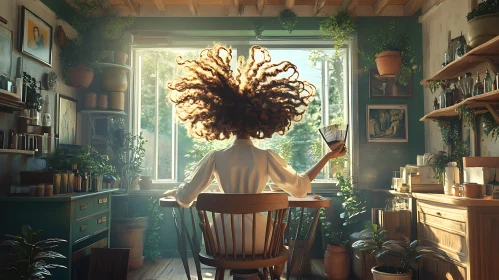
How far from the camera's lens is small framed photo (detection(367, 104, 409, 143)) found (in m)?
5.61

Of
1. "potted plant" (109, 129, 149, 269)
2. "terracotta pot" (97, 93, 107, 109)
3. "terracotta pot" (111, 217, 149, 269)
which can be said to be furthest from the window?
"terracotta pot" (111, 217, 149, 269)

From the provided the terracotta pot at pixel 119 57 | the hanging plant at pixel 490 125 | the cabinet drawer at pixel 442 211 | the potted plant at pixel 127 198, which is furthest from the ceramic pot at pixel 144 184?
the hanging plant at pixel 490 125

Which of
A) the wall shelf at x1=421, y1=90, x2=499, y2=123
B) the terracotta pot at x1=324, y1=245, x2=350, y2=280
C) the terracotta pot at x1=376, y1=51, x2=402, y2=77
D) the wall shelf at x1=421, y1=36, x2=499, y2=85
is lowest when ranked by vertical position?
the terracotta pot at x1=324, y1=245, x2=350, y2=280

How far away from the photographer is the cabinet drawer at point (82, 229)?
12.0ft

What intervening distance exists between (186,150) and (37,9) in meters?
2.38

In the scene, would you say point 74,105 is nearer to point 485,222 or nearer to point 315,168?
point 315,168

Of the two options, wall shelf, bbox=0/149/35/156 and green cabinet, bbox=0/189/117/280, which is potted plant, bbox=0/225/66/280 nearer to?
green cabinet, bbox=0/189/117/280

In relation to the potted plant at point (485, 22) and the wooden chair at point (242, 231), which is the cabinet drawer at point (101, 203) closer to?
the wooden chair at point (242, 231)

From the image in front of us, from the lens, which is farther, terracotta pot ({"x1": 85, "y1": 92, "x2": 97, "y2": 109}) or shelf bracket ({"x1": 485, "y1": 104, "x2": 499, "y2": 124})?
terracotta pot ({"x1": 85, "y1": 92, "x2": 97, "y2": 109})

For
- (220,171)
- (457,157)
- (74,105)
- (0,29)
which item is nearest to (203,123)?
(220,171)

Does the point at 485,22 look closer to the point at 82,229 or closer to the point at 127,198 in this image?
the point at 82,229

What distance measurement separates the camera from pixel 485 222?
320 centimetres

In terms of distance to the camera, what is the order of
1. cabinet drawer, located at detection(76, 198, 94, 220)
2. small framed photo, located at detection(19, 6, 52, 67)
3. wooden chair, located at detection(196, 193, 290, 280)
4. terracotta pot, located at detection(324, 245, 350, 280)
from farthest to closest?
terracotta pot, located at detection(324, 245, 350, 280) < small framed photo, located at detection(19, 6, 52, 67) < cabinet drawer, located at detection(76, 198, 94, 220) < wooden chair, located at detection(196, 193, 290, 280)

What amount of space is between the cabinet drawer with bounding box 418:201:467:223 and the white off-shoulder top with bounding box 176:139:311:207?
135 centimetres
